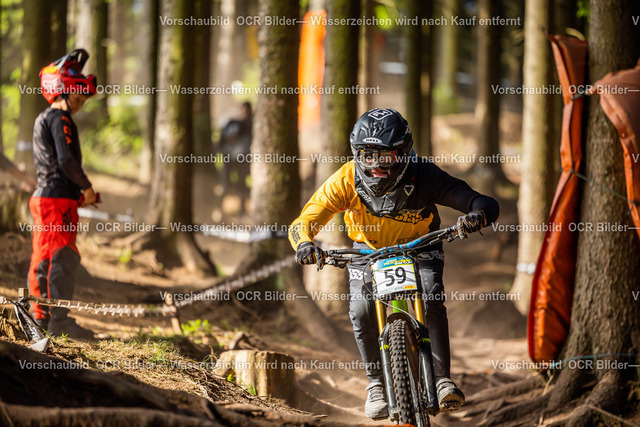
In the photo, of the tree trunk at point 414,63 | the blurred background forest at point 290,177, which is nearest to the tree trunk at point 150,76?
the blurred background forest at point 290,177

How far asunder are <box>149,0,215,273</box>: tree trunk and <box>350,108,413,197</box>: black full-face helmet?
6.23m

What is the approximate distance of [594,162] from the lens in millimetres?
6535

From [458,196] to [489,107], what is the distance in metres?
15.0

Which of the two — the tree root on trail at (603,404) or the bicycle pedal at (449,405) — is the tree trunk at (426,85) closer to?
the tree root on trail at (603,404)

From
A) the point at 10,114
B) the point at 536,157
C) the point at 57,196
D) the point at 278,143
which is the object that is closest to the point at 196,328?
the point at 57,196

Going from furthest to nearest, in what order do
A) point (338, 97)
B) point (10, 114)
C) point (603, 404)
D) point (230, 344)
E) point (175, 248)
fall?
point (10, 114) < point (175, 248) < point (338, 97) < point (230, 344) < point (603, 404)

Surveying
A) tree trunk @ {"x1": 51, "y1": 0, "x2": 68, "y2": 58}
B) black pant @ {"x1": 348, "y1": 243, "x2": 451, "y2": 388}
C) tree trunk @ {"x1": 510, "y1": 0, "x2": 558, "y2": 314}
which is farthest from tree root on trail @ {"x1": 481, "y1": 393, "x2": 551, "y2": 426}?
tree trunk @ {"x1": 51, "y1": 0, "x2": 68, "y2": 58}

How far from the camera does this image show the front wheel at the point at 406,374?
4742 millimetres

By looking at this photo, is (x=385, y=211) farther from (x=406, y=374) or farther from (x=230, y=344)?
(x=230, y=344)

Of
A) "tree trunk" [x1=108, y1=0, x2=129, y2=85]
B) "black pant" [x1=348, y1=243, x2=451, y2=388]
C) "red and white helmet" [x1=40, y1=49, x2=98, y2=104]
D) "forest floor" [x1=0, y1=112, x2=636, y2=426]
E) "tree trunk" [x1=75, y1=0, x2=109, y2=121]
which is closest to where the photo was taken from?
"black pant" [x1=348, y1=243, x2=451, y2=388]

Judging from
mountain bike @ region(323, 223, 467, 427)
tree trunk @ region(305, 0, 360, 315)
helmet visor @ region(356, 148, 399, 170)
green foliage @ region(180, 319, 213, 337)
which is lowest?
green foliage @ region(180, 319, 213, 337)

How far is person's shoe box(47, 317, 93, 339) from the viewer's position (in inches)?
256

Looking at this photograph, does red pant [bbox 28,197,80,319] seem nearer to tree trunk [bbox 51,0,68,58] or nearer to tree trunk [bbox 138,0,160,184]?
tree trunk [bbox 51,0,68,58]

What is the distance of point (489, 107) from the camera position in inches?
766
